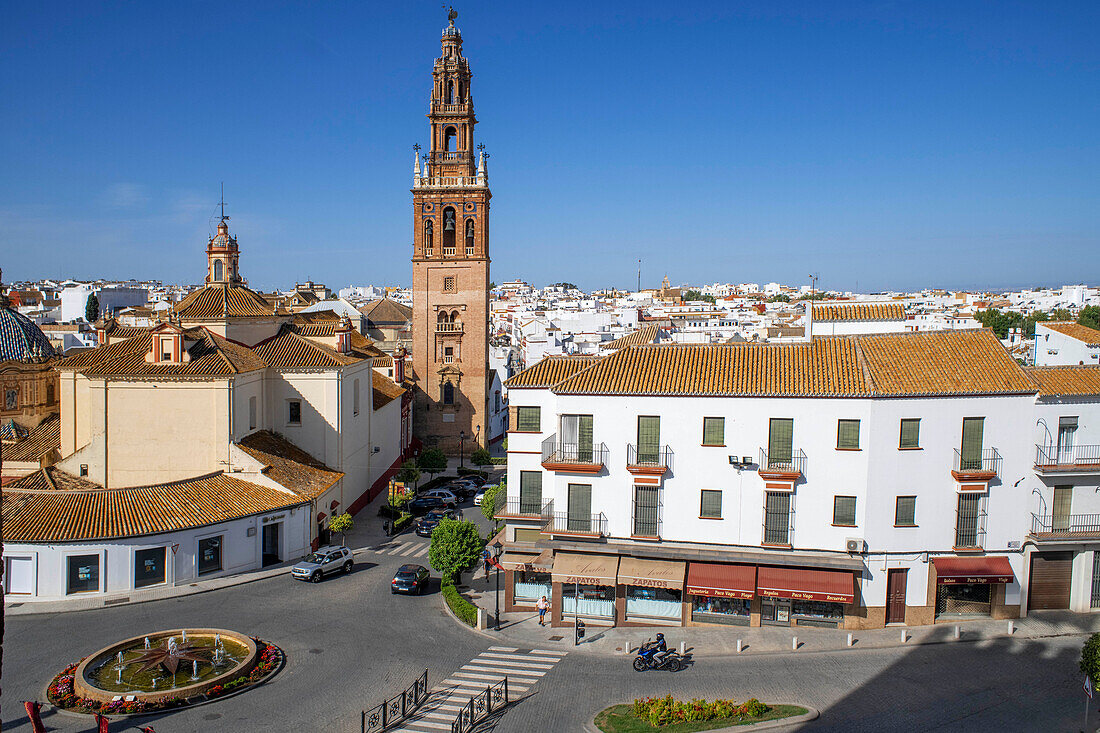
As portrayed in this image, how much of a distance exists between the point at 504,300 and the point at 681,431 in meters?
171

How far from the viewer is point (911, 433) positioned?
26609mm

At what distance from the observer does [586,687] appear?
23.0 m

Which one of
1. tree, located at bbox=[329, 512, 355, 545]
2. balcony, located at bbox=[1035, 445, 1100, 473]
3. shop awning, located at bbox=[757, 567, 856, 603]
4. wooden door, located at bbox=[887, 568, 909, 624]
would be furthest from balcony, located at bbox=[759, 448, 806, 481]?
tree, located at bbox=[329, 512, 355, 545]

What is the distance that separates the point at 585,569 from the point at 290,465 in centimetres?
1724

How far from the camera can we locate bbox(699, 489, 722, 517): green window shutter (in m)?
27.3

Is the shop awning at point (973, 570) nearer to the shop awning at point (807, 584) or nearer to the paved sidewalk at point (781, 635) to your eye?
the paved sidewalk at point (781, 635)

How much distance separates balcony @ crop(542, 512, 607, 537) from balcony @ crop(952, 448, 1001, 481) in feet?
37.7

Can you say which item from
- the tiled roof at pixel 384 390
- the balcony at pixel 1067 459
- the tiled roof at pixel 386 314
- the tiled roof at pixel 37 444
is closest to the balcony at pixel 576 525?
the balcony at pixel 1067 459

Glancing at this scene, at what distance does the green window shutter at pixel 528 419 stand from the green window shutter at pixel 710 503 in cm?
625

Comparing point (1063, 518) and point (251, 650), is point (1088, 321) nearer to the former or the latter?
point (1063, 518)

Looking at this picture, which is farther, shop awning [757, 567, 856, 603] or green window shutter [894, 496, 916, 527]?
green window shutter [894, 496, 916, 527]

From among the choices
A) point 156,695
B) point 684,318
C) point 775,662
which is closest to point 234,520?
point 156,695

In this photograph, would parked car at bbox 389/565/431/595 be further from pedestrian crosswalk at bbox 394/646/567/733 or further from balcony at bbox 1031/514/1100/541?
balcony at bbox 1031/514/1100/541

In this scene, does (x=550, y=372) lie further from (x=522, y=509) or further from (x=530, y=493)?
(x=522, y=509)
